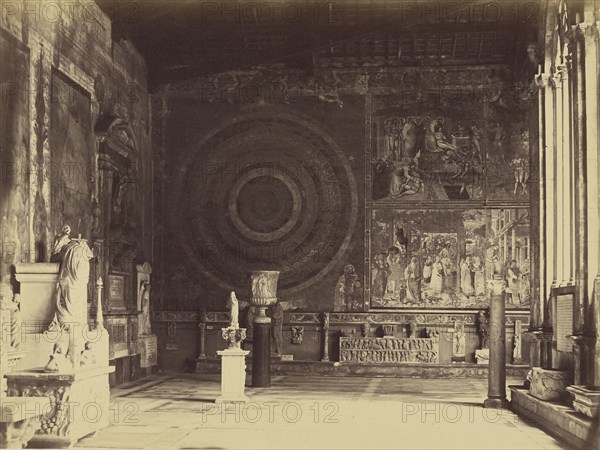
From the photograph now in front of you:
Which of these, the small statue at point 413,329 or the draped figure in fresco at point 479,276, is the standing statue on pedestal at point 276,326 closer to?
the small statue at point 413,329

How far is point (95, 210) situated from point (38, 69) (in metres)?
3.28

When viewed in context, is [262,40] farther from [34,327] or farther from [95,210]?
[34,327]

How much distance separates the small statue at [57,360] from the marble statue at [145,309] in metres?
8.33

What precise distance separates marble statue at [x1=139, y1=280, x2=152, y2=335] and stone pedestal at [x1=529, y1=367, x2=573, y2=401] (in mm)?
9216

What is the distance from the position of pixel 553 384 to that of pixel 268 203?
364 inches

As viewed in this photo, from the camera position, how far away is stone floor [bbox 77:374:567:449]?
9.62m

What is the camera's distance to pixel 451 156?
61.8 ft

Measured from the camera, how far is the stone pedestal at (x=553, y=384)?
35.5 feet

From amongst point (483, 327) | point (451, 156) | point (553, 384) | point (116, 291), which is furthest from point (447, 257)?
point (553, 384)

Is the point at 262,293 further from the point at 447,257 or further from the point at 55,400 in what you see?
the point at 55,400

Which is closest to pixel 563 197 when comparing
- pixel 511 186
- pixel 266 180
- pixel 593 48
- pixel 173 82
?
pixel 593 48

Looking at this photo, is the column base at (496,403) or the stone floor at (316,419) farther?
the column base at (496,403)

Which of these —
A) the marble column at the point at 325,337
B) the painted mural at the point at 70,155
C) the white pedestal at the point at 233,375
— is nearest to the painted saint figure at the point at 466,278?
the marble column at the point at 325,337

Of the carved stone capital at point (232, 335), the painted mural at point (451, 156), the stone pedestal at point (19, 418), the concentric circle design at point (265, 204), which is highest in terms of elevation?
the painted mural at point (451, 156)
